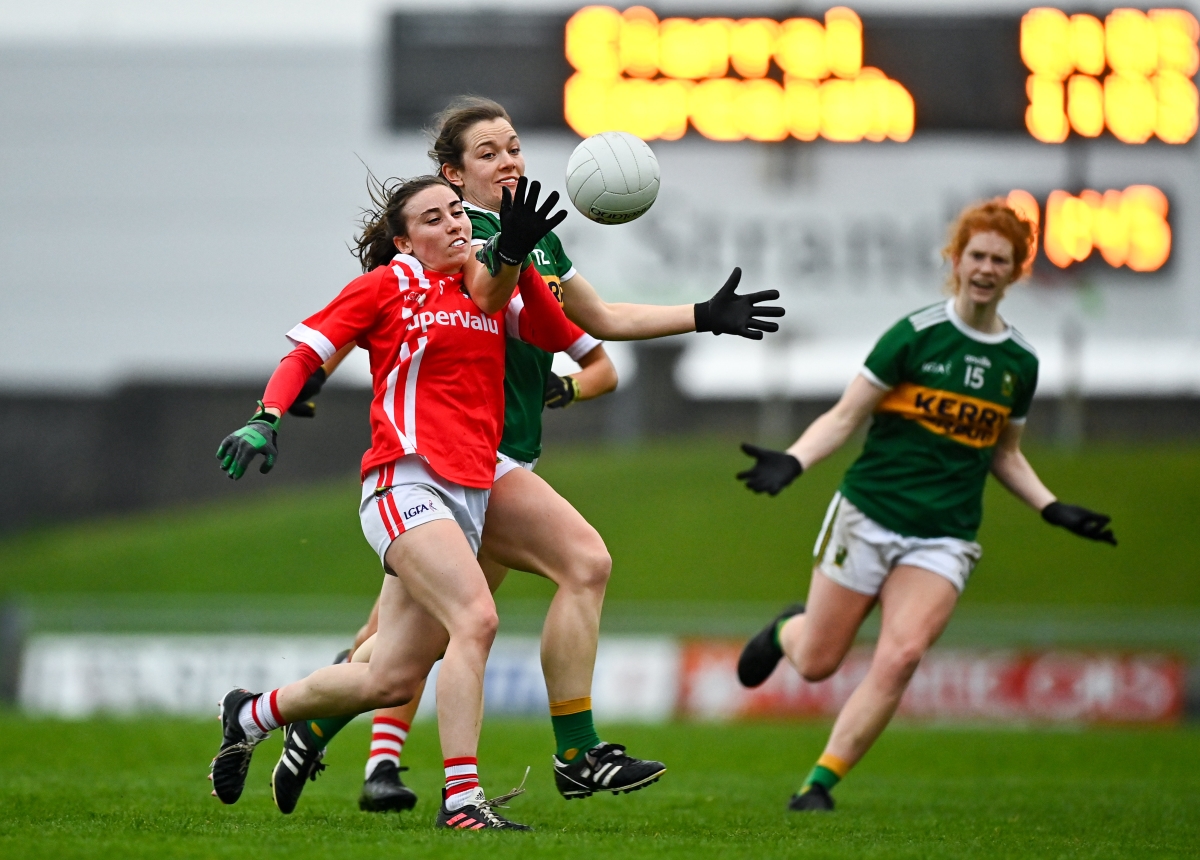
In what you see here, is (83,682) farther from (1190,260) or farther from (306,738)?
(1190,260)

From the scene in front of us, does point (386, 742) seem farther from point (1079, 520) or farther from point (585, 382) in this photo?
point (1079, 520)

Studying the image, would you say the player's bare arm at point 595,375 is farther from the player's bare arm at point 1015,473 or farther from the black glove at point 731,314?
the player's bare arm at point 1015,473

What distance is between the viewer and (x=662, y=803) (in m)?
6.44

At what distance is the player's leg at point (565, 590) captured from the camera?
5.11 m

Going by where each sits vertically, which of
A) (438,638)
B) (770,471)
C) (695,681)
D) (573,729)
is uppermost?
(770,471)

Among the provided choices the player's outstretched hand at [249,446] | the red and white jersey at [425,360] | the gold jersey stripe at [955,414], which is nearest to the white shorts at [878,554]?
the gold jersey stripe at [955,414]

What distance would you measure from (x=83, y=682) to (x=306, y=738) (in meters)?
9.86

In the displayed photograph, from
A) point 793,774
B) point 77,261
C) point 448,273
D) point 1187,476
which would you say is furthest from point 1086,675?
point 77,261

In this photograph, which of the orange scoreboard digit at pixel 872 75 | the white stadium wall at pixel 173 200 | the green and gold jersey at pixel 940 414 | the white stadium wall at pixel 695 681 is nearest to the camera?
the green and gold jersey at pixel 940 414

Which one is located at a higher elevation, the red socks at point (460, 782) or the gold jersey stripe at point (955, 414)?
the gold jersey stripe at point (955, 414)

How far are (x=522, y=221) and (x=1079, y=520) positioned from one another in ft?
9.85

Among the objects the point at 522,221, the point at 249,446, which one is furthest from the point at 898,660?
the point at 249,446

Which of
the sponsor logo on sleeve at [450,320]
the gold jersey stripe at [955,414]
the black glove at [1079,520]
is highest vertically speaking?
the sponsor logo on sleeve at [450,320]

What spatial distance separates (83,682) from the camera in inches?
566
